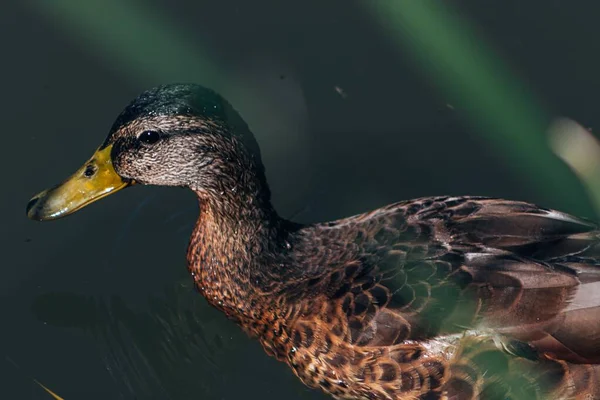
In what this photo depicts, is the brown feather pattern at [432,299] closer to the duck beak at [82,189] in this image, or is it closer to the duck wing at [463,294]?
the duck wing at [463,294]

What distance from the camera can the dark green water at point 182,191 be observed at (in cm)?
570

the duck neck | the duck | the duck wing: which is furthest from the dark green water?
the duck wing

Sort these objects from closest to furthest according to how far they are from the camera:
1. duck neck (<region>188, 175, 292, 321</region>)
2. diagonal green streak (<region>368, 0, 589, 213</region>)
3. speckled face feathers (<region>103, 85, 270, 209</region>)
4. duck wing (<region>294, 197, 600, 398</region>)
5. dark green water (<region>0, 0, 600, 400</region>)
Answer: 1. duck wing (<region>294, 197, 600, 398</region>)
2. speckled face feathers (<region>103, 85, 270, 209</region>)
3. duck neck (<region>188, 175, 292, 321</region>)
4. dark green water (<region>0, 0, 600, 400</region>)
5. diagonal green streak (<region>368, 0, 589, 213</region>)

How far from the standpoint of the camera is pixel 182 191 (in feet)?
21.3

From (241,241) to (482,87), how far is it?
10.00 ft

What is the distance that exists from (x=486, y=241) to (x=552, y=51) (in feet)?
8.89

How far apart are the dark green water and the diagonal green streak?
8 cm

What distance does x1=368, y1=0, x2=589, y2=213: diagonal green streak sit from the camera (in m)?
6.34

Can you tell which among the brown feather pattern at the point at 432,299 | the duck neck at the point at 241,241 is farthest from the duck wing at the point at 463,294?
the duck neck at the point at 241,241

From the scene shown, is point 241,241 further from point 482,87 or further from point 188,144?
point 482,87

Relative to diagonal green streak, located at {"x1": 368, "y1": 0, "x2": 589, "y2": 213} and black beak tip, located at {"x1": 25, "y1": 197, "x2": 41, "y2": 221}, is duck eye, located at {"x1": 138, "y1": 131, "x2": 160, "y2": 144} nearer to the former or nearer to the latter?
black beak tip, located at {"x1": 25, "y1": 197, "x2": 41, "y2": 221}

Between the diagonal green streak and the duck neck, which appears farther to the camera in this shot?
the diagonal green streak

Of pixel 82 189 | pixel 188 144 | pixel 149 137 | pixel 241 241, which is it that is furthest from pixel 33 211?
pixel 241 241

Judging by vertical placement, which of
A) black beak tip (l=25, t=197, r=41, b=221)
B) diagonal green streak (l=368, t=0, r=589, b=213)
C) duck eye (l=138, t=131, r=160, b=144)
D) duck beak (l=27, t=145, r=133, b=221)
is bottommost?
black beak tip (l=25, t=197, r=41, b=221)
